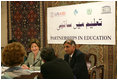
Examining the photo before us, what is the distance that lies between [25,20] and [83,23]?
2074 mm

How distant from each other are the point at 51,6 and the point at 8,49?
3.54m

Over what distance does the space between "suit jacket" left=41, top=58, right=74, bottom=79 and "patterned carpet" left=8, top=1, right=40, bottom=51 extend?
3.64 meters

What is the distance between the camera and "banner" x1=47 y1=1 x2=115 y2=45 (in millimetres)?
4672

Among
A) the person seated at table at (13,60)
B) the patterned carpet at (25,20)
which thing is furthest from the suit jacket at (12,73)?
the patterned carpet at (25,20)

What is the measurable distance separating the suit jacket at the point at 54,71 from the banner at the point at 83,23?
2.52m

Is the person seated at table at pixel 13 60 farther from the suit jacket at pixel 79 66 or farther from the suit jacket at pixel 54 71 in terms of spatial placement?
the suit jacket at pixel 79 66

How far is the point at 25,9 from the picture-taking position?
6250 millimetres

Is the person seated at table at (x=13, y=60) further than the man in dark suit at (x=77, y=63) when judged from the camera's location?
No

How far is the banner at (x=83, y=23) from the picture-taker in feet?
15.3

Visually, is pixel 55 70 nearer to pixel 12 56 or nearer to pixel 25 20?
pixel 12 56

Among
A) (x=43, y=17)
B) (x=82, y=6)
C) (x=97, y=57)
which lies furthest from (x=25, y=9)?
(x=97, y=57)

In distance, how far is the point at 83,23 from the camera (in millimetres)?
5105

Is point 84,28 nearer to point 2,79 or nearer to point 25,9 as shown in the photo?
point 25,9

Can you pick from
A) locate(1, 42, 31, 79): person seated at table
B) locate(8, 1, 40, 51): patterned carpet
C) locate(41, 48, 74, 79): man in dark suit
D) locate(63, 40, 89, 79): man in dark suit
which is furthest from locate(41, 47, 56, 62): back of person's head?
locate(8, 1, 40, 51): patterned carpet
